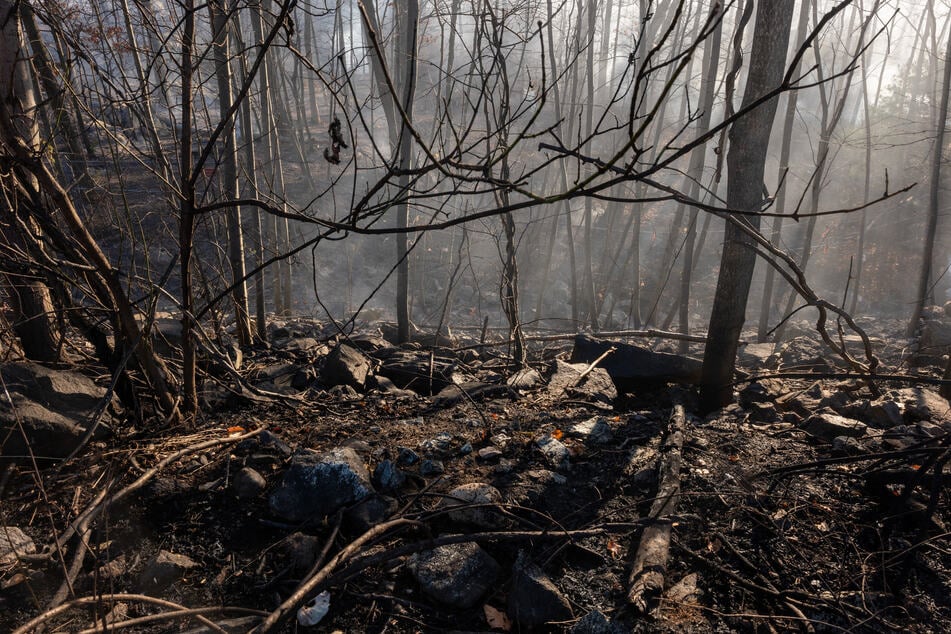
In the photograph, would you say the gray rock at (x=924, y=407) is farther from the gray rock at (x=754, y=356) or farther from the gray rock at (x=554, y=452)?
the gray rock at (x=554, y=452)

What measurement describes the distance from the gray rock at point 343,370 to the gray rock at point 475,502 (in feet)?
6.47

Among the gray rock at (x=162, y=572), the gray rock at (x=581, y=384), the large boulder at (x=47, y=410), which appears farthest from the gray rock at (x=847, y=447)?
the large boulder at (x=47, y=410)

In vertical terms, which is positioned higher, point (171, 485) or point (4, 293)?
point (4, 293)

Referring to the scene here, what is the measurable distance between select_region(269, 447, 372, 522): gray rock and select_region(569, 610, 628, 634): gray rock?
1.11 metres

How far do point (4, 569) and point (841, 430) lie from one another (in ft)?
14.4

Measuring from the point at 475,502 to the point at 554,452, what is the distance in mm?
793

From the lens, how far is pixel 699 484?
2.78m

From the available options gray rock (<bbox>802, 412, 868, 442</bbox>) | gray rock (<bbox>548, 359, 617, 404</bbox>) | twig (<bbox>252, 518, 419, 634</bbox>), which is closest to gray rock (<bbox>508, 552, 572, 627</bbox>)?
twig (<bbox>252, 518, 419, 634</bbox>)

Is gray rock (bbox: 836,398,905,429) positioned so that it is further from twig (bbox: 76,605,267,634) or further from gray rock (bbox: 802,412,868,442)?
twig (bbox: 76,605,267,634)

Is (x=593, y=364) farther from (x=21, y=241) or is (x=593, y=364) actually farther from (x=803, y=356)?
(x=21, y=241)

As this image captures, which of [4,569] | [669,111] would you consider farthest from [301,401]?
[669,111]

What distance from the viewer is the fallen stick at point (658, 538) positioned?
203 cm

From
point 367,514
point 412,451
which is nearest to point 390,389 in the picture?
point 412,451

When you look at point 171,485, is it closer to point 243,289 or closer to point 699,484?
point 699,484
